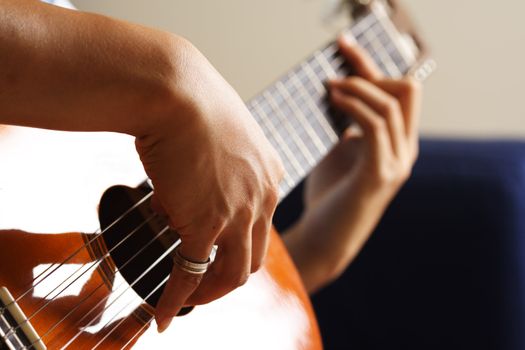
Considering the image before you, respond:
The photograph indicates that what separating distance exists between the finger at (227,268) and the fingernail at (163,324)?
3cm

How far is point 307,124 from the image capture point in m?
0.87

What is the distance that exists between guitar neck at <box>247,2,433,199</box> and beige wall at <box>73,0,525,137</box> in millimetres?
568

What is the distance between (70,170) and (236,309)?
0.20 metres

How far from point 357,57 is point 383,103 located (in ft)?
0.25

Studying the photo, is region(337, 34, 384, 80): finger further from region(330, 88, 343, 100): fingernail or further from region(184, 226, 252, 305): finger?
region(184, 226, 252, 305): finger

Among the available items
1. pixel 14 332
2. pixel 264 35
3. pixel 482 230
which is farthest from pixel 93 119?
pixel 264 35

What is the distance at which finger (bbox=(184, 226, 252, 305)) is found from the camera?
0.53 meters

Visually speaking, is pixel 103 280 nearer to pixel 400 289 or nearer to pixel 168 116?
pixel 168 116

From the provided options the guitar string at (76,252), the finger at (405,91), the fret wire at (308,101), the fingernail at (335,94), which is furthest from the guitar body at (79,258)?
the finger at (405,91)

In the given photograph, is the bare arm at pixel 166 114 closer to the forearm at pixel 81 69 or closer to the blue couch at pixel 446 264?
the forearm at pixel 81 69

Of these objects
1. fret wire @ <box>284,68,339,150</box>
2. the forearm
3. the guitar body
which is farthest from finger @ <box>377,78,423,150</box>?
the forearm

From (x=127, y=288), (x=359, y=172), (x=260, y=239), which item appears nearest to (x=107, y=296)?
(x=127, y=288)

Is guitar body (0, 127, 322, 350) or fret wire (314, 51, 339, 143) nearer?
guitar body (0, 127, 322, 350)

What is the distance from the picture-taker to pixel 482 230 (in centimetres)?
110
